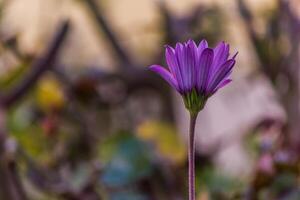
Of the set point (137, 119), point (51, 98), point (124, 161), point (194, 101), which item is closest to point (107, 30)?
point (137, 119)

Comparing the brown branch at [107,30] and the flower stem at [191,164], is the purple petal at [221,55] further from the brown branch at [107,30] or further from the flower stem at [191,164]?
the brown branch at [107,30]

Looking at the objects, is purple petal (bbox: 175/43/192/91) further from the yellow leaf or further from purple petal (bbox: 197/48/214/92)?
the yellow leaf

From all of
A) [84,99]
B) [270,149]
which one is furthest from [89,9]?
[270,149]

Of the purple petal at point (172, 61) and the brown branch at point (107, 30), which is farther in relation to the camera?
the brown branch at point (107, 30)

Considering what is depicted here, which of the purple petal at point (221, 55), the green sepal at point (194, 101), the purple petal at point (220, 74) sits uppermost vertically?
the purple petal at point (221, 55)

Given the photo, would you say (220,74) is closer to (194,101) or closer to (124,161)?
(194,101)

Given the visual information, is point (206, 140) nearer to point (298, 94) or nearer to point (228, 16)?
→ point (228, 16)

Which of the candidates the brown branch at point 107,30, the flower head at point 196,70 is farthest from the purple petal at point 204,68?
the brown branch at point 107,30

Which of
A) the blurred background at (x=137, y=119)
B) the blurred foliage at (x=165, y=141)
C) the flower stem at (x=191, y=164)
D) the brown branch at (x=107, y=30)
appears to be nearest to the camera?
the flower stem at (x=191, y=164)
